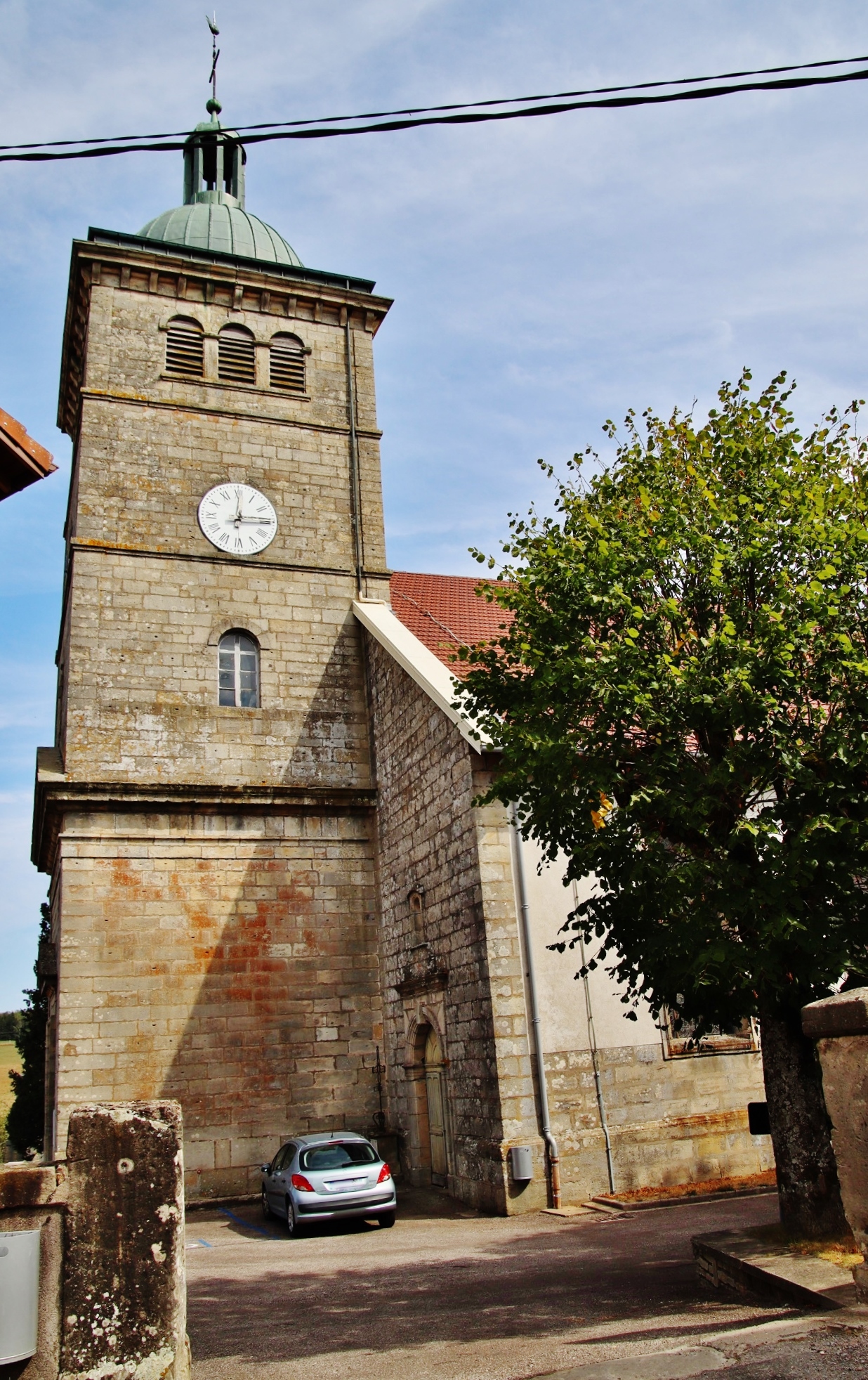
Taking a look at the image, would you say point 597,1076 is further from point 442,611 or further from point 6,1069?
Answer: point 6,1069

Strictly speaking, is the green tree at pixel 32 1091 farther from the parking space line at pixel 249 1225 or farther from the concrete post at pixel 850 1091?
the concrete post at pixel 850 1091

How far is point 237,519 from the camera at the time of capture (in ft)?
55.8

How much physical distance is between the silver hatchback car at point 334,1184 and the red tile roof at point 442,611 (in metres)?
7.46

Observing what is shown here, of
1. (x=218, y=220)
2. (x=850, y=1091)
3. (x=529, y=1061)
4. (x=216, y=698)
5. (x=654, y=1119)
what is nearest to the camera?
(x=850, y=1091)

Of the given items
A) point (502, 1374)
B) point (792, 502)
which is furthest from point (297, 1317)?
point (792, 502)

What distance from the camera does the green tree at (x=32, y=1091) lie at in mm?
23219

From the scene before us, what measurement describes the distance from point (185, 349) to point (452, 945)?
11.5 meters

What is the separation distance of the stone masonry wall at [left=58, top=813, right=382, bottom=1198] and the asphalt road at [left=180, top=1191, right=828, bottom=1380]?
9.83 ft

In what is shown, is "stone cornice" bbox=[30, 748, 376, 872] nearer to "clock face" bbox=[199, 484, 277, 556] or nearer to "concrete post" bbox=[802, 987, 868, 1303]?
"clock face" bbox=[199, 484, 277, 556]

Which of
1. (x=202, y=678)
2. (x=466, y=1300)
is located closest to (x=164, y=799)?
(x=202, y=678)

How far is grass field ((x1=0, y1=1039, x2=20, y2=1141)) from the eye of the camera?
4719 centimetres

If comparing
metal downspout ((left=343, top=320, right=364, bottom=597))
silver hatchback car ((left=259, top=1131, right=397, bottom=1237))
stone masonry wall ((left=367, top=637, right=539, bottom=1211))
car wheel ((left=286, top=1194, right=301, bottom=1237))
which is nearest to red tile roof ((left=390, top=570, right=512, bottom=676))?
metal downspout ((left=343, top=320, right=364, bottom=597))

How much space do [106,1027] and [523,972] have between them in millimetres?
6032

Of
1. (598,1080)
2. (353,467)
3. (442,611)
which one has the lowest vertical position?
(598,1080)
